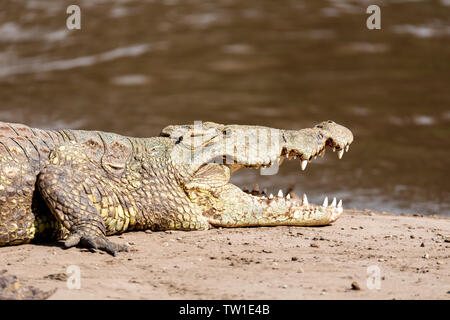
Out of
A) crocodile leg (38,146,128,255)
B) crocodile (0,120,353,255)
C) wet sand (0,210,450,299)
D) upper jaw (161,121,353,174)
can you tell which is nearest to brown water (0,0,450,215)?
upper jaw (161,121,353,174)

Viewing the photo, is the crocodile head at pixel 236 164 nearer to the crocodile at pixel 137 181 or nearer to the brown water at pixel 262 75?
the crocodile at pixel 137 181

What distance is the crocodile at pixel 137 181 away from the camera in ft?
16.1

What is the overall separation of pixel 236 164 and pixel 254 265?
144 cm

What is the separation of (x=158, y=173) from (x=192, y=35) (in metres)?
11.2

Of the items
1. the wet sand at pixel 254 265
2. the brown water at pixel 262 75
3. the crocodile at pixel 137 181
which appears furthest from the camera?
the brown water at pixel 262 75

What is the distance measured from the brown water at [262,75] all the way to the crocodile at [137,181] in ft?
11.9

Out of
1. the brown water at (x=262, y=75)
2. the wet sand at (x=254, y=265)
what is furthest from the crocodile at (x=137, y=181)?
the brown water at (x=262, y=75)

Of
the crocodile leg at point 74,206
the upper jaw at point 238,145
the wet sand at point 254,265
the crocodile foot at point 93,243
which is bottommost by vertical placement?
the wet sand at point 254,265

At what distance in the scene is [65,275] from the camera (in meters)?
4.12

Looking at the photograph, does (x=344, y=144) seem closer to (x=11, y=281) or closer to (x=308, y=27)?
(x=11, y=281)

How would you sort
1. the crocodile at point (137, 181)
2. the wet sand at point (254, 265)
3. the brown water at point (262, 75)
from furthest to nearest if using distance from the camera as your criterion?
the brown water at point (262, 75)
the crocodile at point (137, 181)
the wet sand at point (254, 265)

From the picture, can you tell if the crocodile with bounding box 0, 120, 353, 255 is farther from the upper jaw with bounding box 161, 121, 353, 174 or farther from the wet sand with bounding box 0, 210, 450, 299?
the wet sand with bounding box 0, 210, 450, 299

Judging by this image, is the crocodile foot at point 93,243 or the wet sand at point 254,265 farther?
the crocodile foot at point 93,243

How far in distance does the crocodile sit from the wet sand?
139mm
